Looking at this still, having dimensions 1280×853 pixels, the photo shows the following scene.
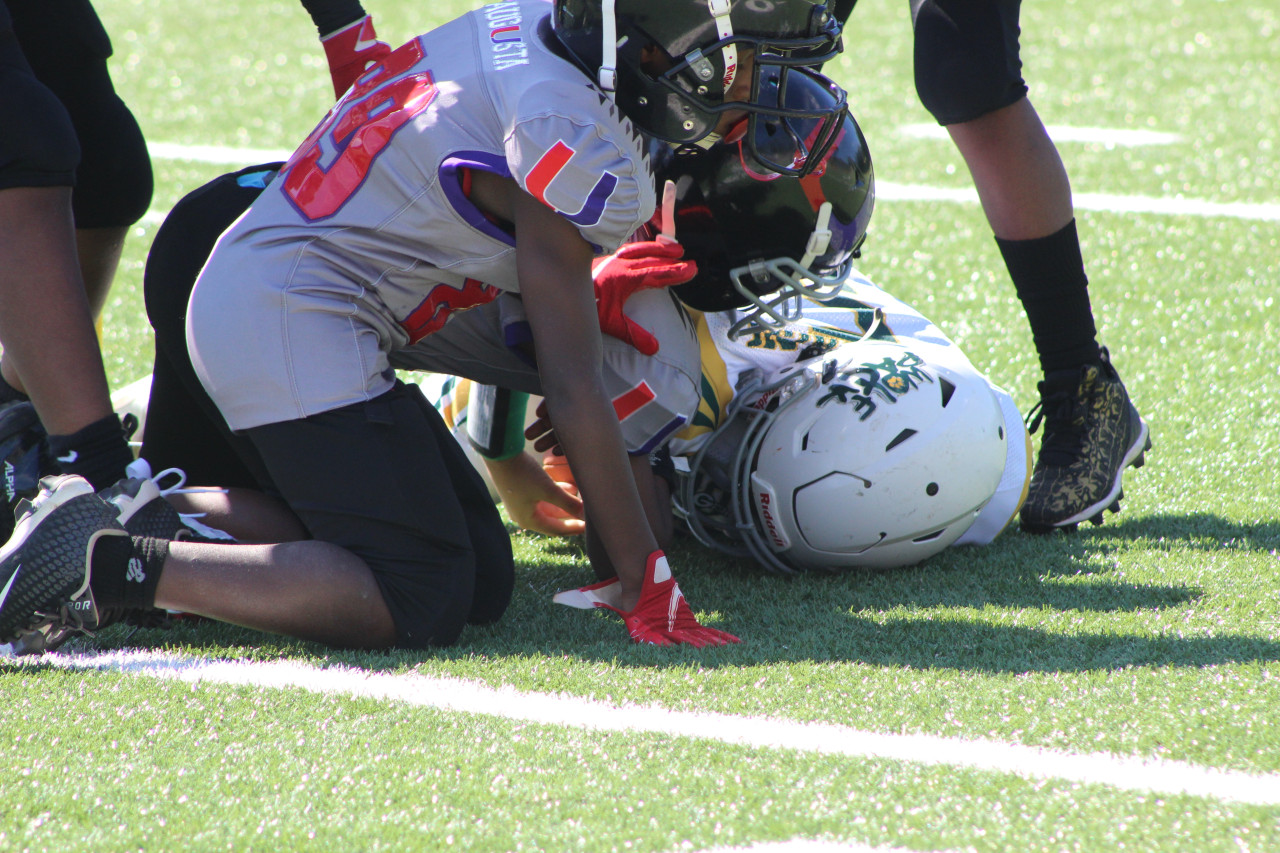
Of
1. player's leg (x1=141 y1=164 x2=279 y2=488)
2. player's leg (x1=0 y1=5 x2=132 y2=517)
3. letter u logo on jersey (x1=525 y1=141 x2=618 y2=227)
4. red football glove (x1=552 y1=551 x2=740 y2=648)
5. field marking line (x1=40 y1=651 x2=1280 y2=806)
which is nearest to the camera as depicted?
field marking line (x1=40 y1=651 x2=1280 y2=806)

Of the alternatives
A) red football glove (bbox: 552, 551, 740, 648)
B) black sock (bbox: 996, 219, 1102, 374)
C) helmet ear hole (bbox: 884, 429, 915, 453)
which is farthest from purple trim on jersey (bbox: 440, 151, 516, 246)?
black sock (bbox: 996, 219, 1102, 374)

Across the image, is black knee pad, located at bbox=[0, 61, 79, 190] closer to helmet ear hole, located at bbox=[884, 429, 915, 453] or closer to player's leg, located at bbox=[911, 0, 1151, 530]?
helmet ear hole, located at bbox=[884, 429, 915, 453]

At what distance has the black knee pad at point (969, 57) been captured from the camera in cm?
273

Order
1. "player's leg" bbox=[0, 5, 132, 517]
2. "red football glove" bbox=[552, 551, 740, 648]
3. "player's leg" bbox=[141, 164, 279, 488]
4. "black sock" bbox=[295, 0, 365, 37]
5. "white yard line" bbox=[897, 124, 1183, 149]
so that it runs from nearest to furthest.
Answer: "red football glove" bbox=[552, 551, 740, 648] → "player's leg" bbox=[0, 5, 132, 517] → "player's leg" bbox=[141, 164, 279, 488] → "black sock" bbox=[295, 0, 365, 37] → "white yard line" bbox=[897, 124, 1183, 149]

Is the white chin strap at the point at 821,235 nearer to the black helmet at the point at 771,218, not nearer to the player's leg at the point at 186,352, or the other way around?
the black helmet at the point at 771,218

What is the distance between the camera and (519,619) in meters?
2.33

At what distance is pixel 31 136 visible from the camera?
2244mm

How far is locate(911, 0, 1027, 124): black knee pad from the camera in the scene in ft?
8.96

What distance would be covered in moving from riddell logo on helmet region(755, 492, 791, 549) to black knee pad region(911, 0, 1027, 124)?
0.96 metres

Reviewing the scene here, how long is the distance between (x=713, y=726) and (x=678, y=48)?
44.0 inches

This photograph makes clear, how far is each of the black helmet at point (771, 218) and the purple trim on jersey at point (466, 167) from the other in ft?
1.70

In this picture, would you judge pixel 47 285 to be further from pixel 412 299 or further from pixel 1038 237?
pixel 1038 237

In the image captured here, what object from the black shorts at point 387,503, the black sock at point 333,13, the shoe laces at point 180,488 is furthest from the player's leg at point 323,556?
the black sock at point 333,13

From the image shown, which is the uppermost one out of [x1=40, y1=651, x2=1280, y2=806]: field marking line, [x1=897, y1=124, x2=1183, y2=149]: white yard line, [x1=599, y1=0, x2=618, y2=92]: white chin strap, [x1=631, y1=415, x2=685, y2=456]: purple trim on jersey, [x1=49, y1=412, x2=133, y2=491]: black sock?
[x1=599, y1=0, x2=618, y2=92]: white chin strap
